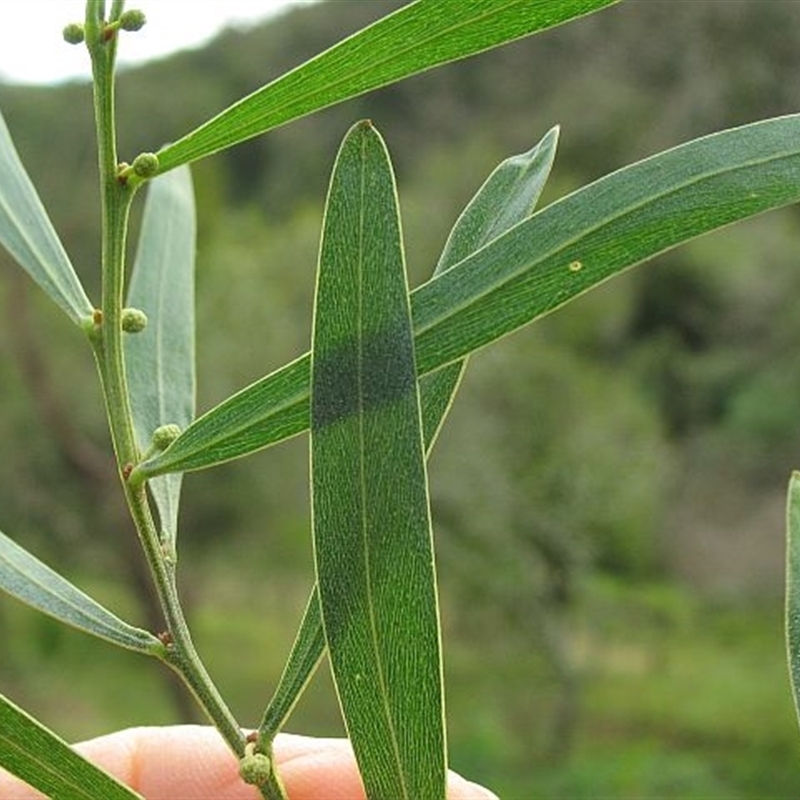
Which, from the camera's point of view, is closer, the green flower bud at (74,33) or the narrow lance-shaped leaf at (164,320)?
the green flower bud at (74,33)

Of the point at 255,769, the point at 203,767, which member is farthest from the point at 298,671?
the point at 203,767

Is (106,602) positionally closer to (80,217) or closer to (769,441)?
(80,217)

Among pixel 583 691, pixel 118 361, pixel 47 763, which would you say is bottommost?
pixel 47 763

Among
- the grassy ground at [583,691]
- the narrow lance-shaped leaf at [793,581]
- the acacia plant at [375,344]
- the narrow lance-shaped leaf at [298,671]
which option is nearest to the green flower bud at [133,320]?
the acacia plant at [375,344]

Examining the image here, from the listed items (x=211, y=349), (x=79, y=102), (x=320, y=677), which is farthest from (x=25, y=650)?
(x=79, y=102)

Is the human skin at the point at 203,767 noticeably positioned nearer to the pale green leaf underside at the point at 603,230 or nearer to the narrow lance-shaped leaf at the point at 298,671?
the narrow lance-shaped leaf at the point at 298,671

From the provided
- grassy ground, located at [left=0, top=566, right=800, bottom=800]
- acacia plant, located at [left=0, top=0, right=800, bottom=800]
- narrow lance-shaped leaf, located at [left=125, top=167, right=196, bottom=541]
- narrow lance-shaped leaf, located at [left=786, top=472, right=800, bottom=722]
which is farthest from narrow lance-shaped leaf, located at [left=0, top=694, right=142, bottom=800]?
grassy ground, located at [left=0, top=566, right=800, bottom=800]

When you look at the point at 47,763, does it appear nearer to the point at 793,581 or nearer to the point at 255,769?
the point at 255,769
